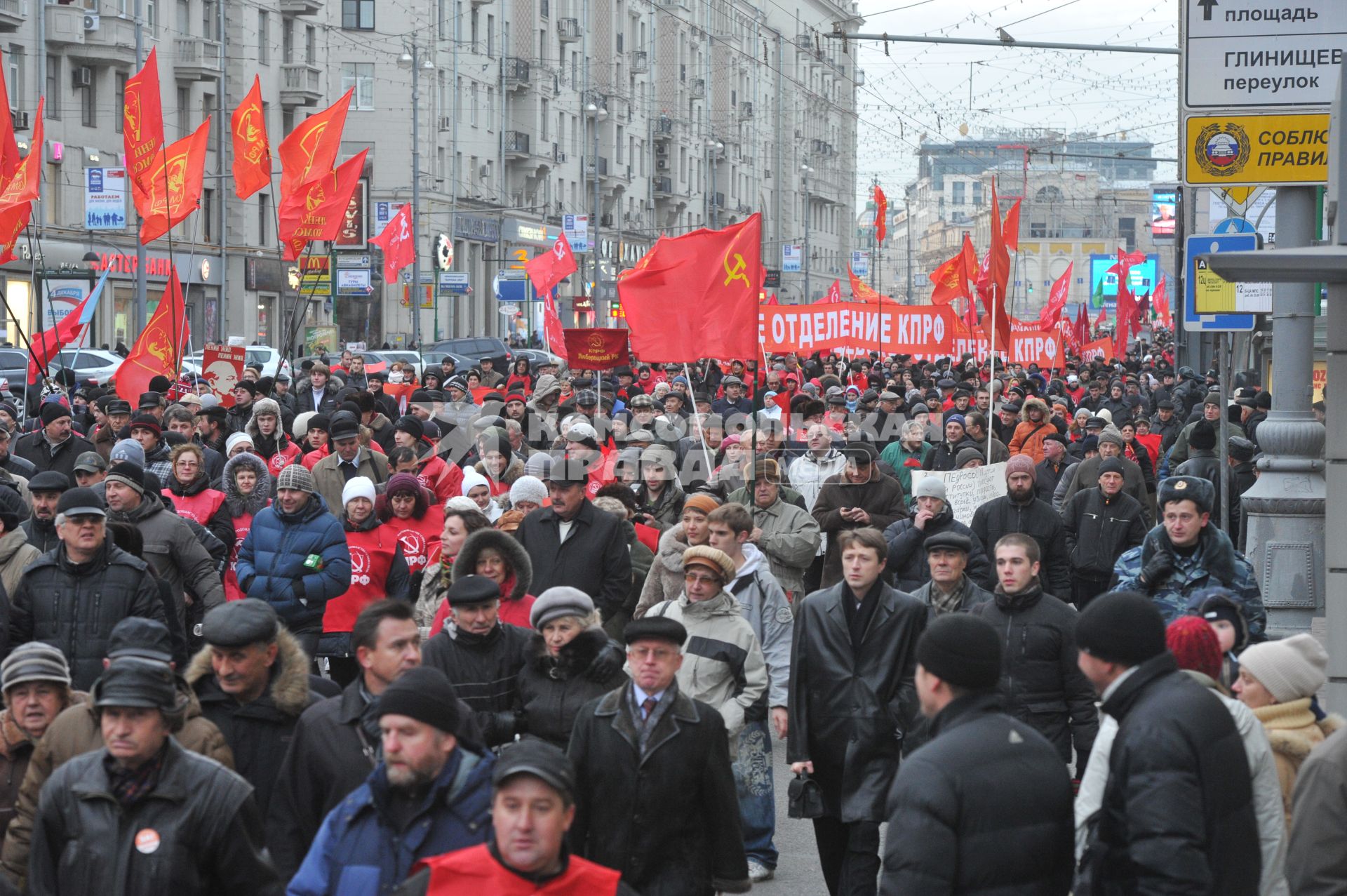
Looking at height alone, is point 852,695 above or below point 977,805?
below

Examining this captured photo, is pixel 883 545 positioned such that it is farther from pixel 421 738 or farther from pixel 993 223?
pixel 993 223

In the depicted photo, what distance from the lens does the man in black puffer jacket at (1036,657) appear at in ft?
22.1

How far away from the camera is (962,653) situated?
4.32 metres

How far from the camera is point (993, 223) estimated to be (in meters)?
18.4

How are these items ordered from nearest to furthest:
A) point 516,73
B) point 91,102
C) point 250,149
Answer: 1. point 250,149
2. point 91,102
3. point 516,73

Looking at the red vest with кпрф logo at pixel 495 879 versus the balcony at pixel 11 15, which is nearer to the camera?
the red vest with кпрф logo at pixel 495 879

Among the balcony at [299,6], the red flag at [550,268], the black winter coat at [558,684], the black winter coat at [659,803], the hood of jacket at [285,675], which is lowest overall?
the black winter coat at [659,803]

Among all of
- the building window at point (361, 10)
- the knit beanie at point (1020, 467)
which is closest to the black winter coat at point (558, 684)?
the knit beanie at point (1020, 467)

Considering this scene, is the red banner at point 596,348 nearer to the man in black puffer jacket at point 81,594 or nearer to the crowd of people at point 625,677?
the crowd of people at point 625,677

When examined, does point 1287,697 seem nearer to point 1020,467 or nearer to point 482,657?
point 482,657

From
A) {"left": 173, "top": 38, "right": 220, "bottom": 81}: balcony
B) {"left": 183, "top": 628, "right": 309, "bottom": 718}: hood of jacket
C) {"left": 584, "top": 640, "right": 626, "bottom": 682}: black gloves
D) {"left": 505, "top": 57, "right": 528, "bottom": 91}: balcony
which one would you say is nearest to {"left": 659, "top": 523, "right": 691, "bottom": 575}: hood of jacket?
{"left": 584, "top": 640, "right": 626, "bottom": 682}: black gloves

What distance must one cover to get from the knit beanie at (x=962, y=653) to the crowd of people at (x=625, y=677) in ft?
0.04

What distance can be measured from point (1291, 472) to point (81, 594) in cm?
523

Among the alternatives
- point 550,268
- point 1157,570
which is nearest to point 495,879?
point 1157,570
